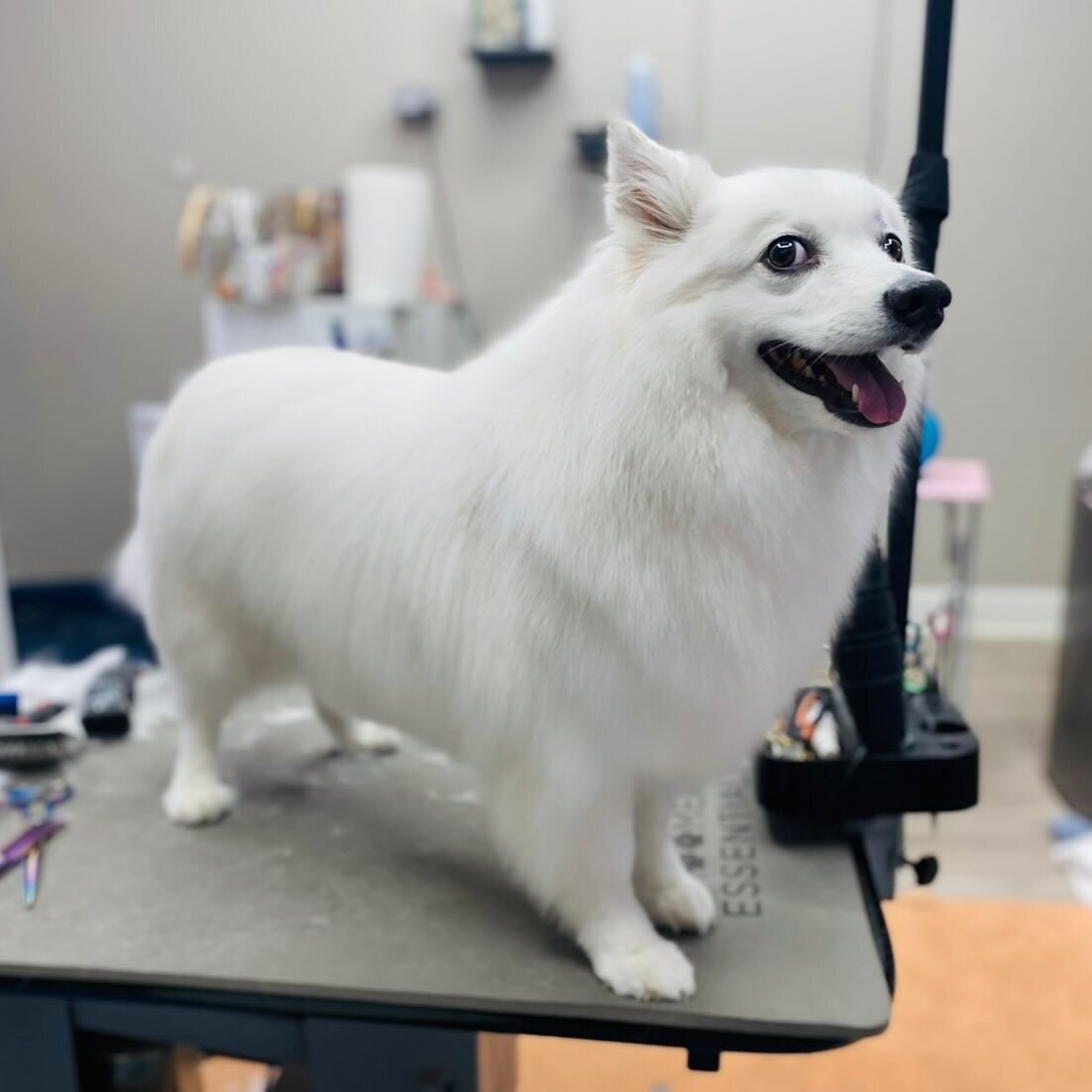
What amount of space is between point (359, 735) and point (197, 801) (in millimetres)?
276

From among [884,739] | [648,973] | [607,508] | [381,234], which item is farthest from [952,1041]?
[381,234]

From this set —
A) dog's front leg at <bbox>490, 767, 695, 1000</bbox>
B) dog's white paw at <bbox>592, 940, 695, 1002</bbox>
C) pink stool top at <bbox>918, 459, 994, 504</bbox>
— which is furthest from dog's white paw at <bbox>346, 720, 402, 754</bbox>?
pink stool top at <bbox>918, 459, 994, 504</bbox>

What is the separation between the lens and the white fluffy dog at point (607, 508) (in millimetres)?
851

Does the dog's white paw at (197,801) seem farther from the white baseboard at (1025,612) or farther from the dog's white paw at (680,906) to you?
the white baseboard at (1025,612)

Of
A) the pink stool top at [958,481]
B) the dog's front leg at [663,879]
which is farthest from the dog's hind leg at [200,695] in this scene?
the pink stool top at [958,481]

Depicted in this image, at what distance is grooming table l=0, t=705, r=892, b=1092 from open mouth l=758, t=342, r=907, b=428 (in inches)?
22.9

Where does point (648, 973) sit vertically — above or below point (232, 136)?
below

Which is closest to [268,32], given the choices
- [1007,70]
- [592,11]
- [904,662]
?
[592,11]

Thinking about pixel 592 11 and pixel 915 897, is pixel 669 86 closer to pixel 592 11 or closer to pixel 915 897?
pixel 592 11

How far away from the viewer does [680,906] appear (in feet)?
3.64

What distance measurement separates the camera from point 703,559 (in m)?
0.90

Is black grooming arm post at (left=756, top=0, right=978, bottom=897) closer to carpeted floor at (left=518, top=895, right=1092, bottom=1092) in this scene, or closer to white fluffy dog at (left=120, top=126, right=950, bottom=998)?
white fluffy dog at (left=120, top=126, right=950, bottom=998)

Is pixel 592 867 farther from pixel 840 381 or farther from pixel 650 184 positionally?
pixel 650 184

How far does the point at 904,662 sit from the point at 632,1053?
81 cm
